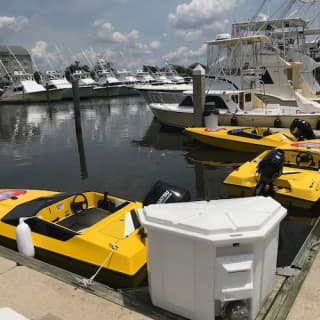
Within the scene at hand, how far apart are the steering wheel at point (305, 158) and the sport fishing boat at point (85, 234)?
4.19 m

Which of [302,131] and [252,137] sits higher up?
[302,131]

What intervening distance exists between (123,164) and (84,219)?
258 inches

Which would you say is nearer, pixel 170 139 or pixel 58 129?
pixel 170 139

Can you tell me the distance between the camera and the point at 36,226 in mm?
4648

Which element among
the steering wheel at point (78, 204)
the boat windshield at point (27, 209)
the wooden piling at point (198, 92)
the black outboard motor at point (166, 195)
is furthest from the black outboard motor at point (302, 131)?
the boat windshield at point (27, 209)

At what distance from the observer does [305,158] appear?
7.81m

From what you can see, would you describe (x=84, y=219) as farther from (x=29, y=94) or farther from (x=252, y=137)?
(x=29, y=94)

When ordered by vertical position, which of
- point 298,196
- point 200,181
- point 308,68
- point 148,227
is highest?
point 308,68

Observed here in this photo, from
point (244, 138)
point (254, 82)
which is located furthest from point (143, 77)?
point (244, 138)

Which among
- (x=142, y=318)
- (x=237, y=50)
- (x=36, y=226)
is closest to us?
(x=142, y=318)

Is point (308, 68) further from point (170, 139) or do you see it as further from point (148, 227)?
point (148, 227)

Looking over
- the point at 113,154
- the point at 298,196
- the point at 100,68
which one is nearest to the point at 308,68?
the point at 113,154

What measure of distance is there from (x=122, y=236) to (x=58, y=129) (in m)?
17.8

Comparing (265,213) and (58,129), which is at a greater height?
(265,213)
